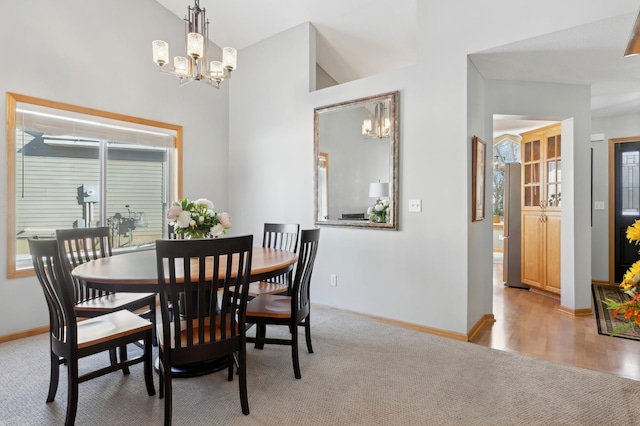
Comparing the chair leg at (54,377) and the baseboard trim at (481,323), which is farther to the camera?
the baseboard trim at (481,323)

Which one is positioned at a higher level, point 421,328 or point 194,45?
point 194,45

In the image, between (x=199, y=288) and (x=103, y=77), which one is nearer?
(x=199, y=288)

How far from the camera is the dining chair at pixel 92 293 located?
2.44m

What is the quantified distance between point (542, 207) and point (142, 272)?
192 inches

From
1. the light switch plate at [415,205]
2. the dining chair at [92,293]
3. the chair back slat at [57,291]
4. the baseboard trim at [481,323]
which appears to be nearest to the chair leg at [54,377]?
the chair back slat at [57,291]

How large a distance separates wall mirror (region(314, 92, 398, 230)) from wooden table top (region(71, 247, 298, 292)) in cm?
121

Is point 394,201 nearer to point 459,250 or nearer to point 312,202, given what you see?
point 459,250

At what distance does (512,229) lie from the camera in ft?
17.1

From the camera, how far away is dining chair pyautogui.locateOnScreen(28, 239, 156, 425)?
1820 mm

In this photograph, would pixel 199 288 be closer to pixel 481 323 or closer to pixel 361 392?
pixel 361 392

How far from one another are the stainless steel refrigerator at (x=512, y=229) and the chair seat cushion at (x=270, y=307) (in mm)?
3921

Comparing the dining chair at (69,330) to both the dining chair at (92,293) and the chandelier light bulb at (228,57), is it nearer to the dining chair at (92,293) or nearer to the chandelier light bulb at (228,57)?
Result: the dining chair at (92,293)

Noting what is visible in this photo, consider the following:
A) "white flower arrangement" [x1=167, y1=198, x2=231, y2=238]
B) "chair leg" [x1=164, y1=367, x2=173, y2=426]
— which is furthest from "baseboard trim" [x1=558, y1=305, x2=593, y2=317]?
"chair leg" [x1=164, y1=367, x2=173, y2=426]

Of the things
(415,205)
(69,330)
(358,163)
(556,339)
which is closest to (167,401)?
(69,330)
